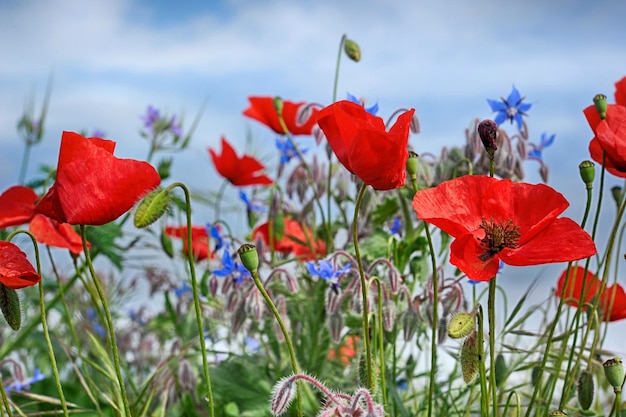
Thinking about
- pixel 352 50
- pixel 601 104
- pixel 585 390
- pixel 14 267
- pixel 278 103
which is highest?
pixel 352 50

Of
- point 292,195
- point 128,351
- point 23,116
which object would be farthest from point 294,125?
point 128,351

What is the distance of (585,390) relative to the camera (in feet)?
5.03

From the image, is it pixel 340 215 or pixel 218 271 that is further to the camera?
pixel 340 215

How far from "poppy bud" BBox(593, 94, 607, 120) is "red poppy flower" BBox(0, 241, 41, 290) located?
0.90 meters

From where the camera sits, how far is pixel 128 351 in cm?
391

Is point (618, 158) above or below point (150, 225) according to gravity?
above

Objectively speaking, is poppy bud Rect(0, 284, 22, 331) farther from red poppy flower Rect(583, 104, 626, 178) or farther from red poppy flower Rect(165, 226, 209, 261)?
red poppy flower Rect(165, 226, 209, 261)

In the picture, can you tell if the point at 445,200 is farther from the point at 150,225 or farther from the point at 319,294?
the point at 319,294

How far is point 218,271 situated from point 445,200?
0.85m

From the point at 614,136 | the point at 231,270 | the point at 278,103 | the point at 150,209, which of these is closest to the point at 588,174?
the point at 614,136

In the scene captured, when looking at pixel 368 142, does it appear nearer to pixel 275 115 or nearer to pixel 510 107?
pixel 510 107

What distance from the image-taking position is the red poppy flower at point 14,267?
120cm

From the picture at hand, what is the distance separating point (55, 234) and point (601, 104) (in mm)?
1094

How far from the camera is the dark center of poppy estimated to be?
1.25 m
